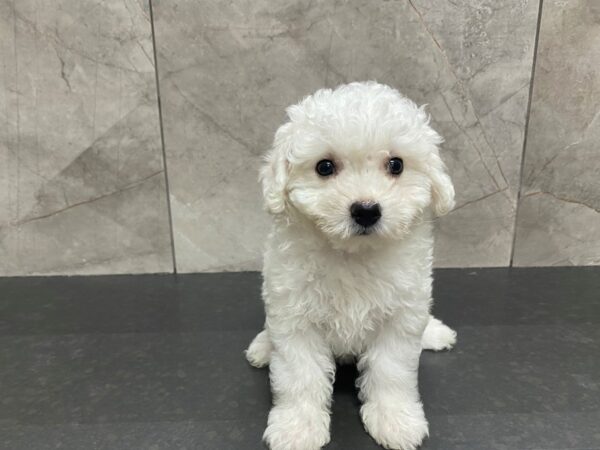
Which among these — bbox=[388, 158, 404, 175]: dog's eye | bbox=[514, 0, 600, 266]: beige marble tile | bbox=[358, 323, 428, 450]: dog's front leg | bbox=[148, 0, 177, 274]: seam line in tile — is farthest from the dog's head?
bbox=[514, 0, 600, 266]: beige marble tile

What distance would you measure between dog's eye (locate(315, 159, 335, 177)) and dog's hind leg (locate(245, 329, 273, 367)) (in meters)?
0.81

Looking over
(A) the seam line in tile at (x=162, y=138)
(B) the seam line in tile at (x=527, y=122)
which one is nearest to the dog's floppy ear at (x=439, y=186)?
(B) the seam line in tile at (x=527, y=122)

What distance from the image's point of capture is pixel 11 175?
274cm

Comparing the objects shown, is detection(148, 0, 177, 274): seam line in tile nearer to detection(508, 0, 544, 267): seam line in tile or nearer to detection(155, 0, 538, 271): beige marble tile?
detection(155, 0, 538, 271): beige marble tile

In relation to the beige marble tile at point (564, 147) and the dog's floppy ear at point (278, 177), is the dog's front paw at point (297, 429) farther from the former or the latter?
the beige marble tile at point (564, 147)

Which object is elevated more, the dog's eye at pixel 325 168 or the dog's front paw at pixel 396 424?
the dog's eye at pixel 325 168

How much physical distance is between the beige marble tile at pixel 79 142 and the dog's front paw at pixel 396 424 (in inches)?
64.7

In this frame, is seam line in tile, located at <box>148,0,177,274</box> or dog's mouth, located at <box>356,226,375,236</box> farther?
seam line in tile, located at <box>148,0,177,274</box>

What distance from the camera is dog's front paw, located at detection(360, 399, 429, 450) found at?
1572 millimetres

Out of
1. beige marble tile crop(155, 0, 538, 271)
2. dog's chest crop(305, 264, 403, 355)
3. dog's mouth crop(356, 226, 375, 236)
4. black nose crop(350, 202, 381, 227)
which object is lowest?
dog's chest crop(305, 264, 403, 355)

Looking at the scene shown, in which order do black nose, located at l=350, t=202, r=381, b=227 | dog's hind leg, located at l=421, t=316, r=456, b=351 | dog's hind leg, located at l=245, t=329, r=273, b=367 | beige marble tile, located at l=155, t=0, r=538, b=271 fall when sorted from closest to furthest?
black nose, located at l=350, t=202, r=381, b=227 < dog's hind leg, located at l=245, t=329, r=273, b=367 < dog's hind leg, located at l=421, t=316, r=456, b=351 < beige marble tile, located at l=155, t=0, r=538, b=271

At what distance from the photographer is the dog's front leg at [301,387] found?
1588mm

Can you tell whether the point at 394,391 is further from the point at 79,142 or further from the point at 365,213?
the point at 79,142

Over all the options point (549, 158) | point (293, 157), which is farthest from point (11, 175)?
point (549, 158)
